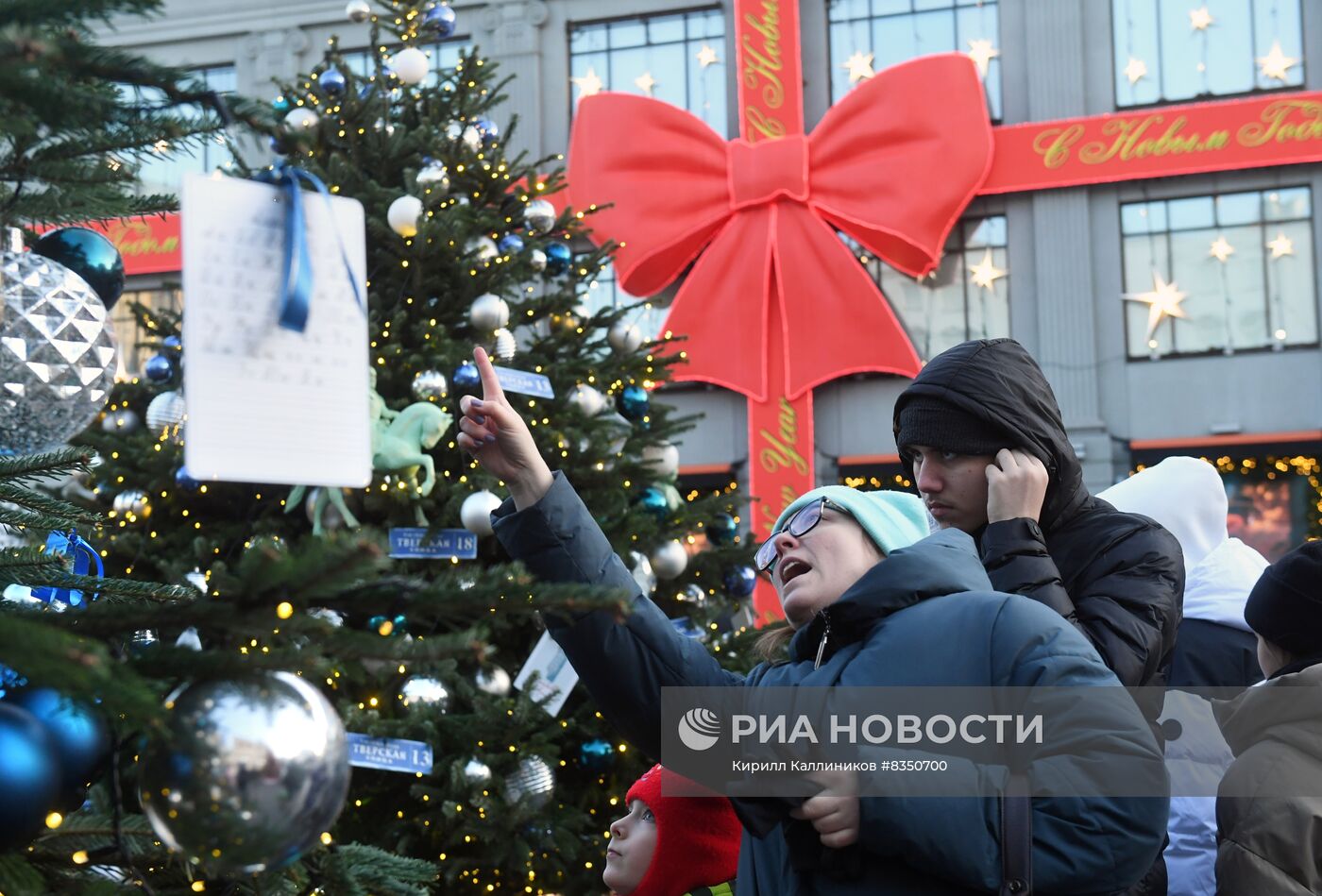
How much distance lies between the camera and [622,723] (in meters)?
2.21

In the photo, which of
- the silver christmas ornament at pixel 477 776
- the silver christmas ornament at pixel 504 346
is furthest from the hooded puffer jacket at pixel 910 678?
the silver christmas ornament at pixel 504 346

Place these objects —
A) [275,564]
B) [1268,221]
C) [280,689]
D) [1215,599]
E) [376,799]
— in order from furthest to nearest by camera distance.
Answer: [1268,221] → [376,799] → [1215,599] → [280,689] → [275,564]

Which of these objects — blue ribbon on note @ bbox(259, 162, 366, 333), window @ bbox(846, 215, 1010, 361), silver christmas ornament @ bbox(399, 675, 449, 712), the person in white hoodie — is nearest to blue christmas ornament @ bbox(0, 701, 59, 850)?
blue ribbon on note @ bbox(259, 162, 366, 333)

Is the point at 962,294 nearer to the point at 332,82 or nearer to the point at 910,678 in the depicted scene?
the point at 332,82

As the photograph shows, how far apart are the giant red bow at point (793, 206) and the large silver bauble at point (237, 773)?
13151 millimetres

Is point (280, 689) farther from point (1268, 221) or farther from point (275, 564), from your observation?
point (1268, 221)

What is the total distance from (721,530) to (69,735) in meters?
5.09

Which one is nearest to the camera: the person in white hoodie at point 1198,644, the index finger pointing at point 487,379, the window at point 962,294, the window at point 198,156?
the window at point 198,156

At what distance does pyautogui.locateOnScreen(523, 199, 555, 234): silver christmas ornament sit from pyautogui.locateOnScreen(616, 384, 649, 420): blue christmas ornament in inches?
31.0

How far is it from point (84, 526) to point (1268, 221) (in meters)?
14.1

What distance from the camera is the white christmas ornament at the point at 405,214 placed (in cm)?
511

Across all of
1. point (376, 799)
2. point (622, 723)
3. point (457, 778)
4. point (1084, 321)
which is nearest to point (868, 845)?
point (622, 723)

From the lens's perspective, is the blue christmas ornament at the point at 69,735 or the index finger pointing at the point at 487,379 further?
the index finger pointing at the point at 487,379

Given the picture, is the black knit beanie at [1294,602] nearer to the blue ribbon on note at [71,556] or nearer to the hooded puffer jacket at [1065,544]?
the hooded puffer jacket at [1065,544]
